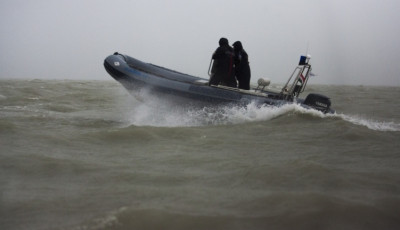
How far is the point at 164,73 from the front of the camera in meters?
8.33

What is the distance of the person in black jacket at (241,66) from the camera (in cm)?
676

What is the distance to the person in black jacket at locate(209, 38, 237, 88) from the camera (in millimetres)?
6672

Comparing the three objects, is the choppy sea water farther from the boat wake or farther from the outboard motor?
the outboard motor

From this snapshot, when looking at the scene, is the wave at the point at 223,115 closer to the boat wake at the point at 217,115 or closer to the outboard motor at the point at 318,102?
the boat wake at the point at 217,115

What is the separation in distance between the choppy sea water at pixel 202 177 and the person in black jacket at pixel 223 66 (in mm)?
1557

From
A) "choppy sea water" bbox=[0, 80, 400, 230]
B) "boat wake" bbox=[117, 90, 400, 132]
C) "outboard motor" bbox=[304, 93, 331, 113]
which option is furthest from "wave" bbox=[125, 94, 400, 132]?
"choppy sea water" bbox=[0, 80, 400, 230]

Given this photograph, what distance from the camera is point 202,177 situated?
3.07 metres

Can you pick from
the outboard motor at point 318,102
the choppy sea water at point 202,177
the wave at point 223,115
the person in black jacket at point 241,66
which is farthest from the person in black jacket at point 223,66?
the choppy sea water at point 202,177

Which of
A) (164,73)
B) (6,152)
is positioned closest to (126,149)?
(6,152)

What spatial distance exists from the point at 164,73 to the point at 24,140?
4250 mm

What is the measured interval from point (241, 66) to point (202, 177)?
4.07m

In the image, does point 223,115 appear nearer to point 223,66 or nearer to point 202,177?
point 223,66

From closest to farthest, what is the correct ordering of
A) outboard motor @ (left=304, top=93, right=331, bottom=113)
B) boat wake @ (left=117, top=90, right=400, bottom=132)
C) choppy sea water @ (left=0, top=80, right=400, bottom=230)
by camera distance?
choppy sea water @ (left=0, top=80, right=400, bottom=230) < boat wake @ (left=117, top=90, right=400, bottom=132) < outboard motor @ (left=304, top=93, right=331, bottom=113)

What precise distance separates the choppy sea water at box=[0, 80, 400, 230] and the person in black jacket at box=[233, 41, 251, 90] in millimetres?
1591
